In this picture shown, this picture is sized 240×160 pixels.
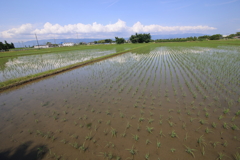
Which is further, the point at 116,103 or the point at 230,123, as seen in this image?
the point at 116,103

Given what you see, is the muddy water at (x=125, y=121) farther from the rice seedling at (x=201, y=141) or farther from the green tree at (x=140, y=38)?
the green tree at (x=140, y=38)

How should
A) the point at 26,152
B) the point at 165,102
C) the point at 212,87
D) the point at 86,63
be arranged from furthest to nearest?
1. the point at 86,63
2. the point at 212,87
3. the point at 165,102
4. the point at 26,152

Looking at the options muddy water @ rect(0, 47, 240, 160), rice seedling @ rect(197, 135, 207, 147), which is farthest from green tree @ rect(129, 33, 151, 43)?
rice seedling @ rect(197, 135, 207, 147)

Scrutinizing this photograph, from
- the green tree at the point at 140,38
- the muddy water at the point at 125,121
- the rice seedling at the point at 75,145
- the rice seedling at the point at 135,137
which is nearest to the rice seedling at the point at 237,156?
the muddy water at the point at 125,121

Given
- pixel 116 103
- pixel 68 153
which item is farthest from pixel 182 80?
pixel 68 153

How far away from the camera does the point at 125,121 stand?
3529 millimetres

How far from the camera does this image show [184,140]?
272 centimetres

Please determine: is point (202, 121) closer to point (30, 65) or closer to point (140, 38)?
point (30, 65)

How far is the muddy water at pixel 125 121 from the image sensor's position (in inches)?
102

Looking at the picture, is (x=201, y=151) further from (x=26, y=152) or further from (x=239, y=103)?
(x=26, y=152)

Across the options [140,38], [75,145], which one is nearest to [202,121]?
[75,145]

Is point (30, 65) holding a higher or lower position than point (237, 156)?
higher

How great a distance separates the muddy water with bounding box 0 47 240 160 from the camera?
260cm

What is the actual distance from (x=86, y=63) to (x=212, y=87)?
1186 cm
